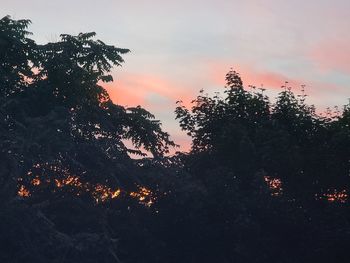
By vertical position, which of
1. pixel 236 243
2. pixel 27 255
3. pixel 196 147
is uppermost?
pixel 196 147

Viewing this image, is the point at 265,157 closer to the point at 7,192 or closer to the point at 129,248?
the point at 129,248

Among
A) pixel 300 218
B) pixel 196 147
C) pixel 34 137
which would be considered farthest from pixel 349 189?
pixel 34 137

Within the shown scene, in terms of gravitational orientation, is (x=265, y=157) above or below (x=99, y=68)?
below

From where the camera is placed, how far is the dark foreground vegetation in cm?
2666

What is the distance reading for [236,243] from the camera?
95.8ft

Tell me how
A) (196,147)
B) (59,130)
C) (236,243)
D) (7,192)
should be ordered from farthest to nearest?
(196,147)
(236,243)
(59,130)
(7,192)

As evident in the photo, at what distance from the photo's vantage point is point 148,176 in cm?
2802

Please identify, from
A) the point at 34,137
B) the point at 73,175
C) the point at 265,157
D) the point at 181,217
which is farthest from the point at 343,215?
the point at 34,137

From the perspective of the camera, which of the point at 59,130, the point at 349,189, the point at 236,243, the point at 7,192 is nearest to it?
the point at 7,192

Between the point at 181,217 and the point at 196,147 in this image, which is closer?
the point at 181,217

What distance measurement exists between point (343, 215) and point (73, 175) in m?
14.6

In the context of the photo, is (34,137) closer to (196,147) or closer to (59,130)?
(59,130)

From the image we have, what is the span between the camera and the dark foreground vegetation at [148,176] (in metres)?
26.7

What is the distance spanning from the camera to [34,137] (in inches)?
968
